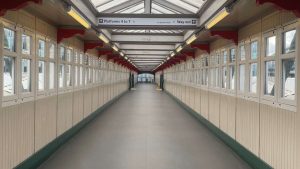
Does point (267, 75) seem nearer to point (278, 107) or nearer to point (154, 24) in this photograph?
point (278, 107)

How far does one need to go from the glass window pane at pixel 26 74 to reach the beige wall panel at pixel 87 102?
5.36 metres

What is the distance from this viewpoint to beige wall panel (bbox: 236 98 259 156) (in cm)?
600

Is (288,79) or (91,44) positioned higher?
(91,44)

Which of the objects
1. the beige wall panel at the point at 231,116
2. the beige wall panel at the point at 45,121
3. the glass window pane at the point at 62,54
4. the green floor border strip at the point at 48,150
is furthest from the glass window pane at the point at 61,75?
the beige wall panel at the point at 231,116

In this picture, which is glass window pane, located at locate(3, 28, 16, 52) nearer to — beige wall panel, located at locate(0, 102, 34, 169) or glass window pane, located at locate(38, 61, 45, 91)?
beige wall panel, located at locate(0, 102, 34, 169)

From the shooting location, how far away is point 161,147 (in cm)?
737

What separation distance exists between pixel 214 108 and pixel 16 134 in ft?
21.3

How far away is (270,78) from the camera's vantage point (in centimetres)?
545

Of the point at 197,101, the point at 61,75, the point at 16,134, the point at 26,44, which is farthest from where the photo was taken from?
the point at 197,101

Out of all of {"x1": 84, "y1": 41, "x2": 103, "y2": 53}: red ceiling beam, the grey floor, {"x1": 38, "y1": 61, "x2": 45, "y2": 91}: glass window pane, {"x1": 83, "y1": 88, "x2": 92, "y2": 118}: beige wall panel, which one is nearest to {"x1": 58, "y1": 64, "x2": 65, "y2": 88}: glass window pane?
{"x1": 38, "y1": 61, "x2": 45, "y2": 91}: glass window pane

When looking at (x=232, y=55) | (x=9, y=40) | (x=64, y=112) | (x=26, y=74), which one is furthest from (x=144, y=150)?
(x=9, y=40)

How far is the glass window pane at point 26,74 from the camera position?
5.44m

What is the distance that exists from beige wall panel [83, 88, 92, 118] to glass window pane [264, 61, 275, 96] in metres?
7.08

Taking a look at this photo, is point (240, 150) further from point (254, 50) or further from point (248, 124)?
point (254, 50)
